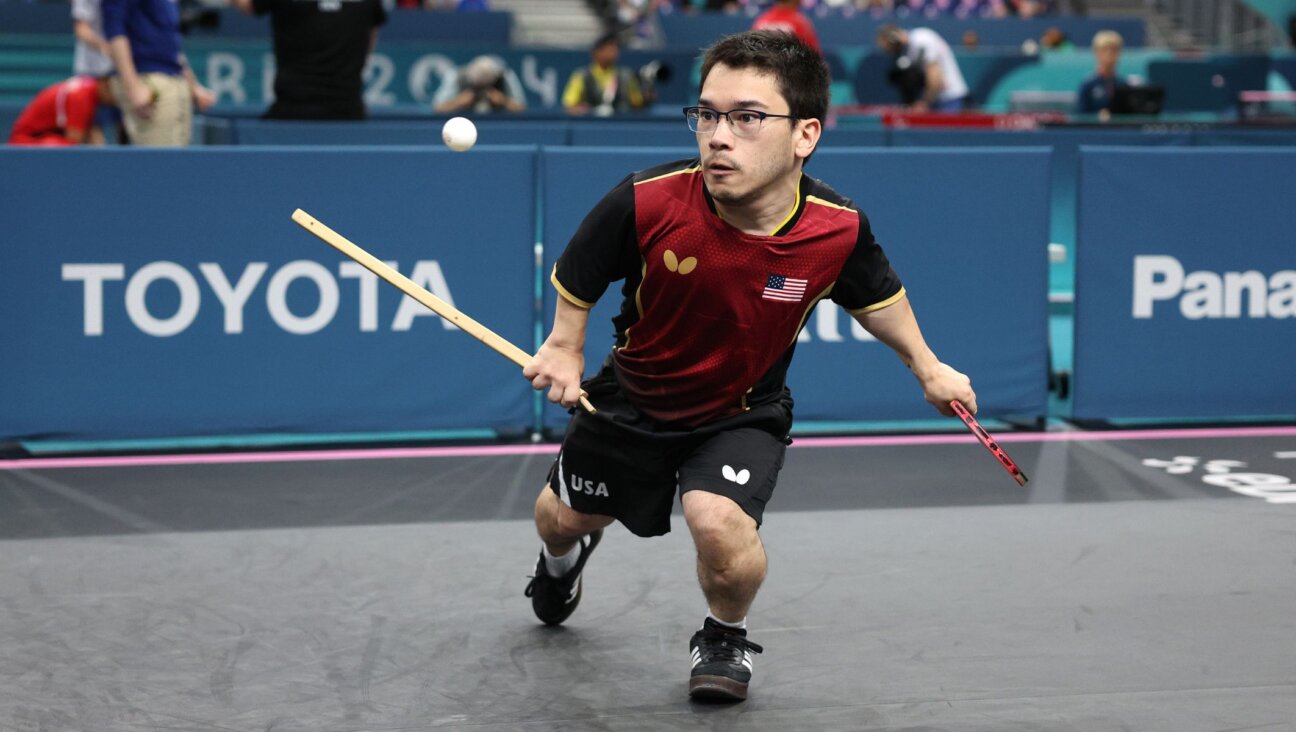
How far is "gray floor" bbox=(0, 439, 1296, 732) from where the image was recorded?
13.9 ft

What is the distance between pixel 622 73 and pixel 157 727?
10.5 metres

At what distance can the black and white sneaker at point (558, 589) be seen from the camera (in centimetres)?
477

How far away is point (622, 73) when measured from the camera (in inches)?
551

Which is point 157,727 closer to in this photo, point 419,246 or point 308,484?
point 308,484

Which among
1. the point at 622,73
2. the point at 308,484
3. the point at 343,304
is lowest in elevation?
the point at 308,484

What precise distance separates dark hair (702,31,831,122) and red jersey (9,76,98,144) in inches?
240

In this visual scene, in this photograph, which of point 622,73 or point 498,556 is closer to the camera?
point 498,556

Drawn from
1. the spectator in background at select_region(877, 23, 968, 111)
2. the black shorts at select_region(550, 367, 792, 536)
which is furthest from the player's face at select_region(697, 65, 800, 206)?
the spectator in background at select_region(877, 23, 968, 111)

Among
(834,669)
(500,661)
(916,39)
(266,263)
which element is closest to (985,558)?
(834,669)

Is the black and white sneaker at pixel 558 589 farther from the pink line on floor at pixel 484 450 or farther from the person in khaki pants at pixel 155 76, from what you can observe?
the person in khaki pants at pixel 155 76

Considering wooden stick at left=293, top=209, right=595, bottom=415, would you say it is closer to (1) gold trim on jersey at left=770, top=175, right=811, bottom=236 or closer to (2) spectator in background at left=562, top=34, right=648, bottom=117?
(1) gold trim on jersey at left=770, top=175, right=811, bottom=236

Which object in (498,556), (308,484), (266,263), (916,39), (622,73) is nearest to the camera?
(498,556)

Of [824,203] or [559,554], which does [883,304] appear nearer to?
[824,203]

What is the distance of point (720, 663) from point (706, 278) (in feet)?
3.24
